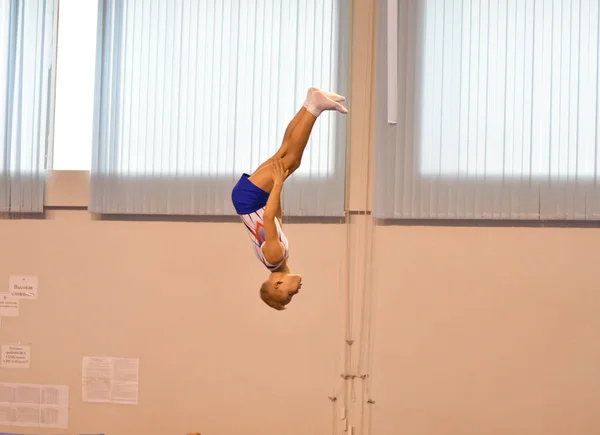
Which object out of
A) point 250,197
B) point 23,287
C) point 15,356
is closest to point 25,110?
point 23,287

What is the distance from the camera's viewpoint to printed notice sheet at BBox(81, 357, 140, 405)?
4348 mm

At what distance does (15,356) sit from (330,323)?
1856 millimetres

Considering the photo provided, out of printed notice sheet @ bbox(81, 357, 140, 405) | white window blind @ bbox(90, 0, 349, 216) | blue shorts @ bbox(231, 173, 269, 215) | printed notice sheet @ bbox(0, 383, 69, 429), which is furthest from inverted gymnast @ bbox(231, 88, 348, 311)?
printed notice sheet @ bbox(0, 383, 69, 429)

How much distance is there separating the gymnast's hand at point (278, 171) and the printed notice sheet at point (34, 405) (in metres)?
2.35

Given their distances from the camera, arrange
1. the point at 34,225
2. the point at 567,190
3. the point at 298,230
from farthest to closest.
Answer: the point at 34,225, the point at 298,230, the point at 567,190

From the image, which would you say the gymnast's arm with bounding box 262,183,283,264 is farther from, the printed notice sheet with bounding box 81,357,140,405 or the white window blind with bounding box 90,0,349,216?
the printed notice sheet with bounding box 81,357,140,405

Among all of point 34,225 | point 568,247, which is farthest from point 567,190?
point 34,225

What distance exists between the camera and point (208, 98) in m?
4.30

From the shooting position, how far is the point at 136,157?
434 centimetres

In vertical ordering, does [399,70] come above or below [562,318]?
above

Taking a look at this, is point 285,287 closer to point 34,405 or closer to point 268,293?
point 268,293

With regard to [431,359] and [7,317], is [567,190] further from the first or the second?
[7,317]

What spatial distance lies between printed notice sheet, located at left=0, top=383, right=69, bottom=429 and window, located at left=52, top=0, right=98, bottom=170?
131 centimetres

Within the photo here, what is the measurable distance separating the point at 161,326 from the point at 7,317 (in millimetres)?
942
